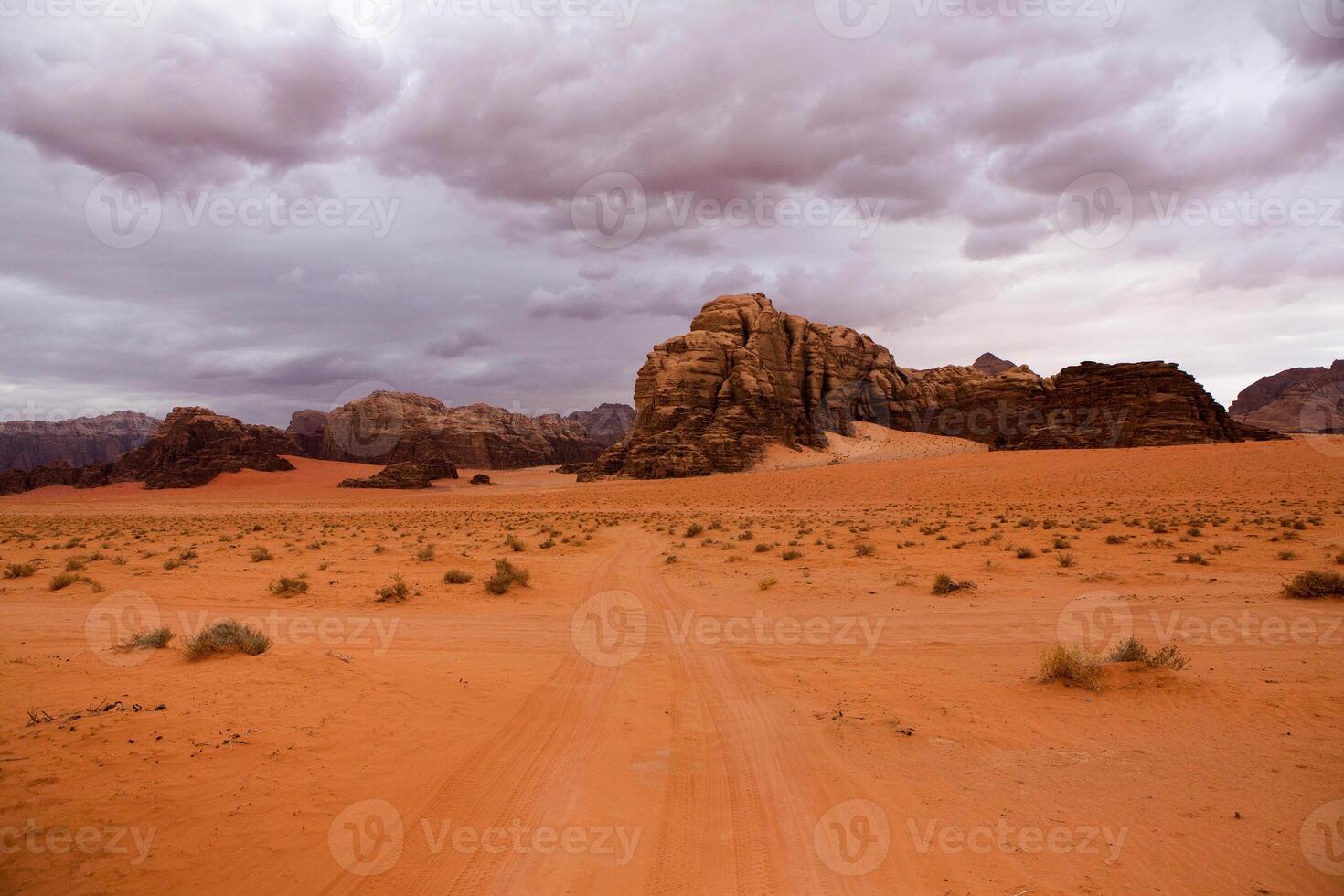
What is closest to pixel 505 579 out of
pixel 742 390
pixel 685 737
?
pixel 685 737

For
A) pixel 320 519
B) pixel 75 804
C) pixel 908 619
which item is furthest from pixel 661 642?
pixel 320 519

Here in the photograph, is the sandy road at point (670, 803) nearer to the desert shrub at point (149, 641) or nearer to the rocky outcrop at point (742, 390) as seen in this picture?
the desert shrub at point (149, 641)

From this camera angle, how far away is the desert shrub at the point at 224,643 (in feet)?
23.8

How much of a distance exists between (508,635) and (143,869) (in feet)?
21.5

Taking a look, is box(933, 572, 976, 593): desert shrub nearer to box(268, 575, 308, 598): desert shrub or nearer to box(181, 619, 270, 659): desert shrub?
box(181, 619, 270, 659): desert shrub

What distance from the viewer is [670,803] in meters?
4.90

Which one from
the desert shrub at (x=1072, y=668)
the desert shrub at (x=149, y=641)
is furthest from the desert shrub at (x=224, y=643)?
the desert shrub at (x=1072, y=668)

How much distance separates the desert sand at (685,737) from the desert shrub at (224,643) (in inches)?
6.8

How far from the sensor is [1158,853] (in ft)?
13.4

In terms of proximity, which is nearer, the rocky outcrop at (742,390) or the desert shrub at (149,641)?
the desert shrub at (149,641)

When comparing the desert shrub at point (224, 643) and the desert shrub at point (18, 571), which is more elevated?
the desert shrub at point (224, 643)

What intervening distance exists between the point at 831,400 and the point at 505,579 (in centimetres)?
7696

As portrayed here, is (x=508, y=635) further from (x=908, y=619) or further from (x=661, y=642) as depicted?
(x=908, y=619)

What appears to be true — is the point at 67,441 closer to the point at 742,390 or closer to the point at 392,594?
the point at 742,390
